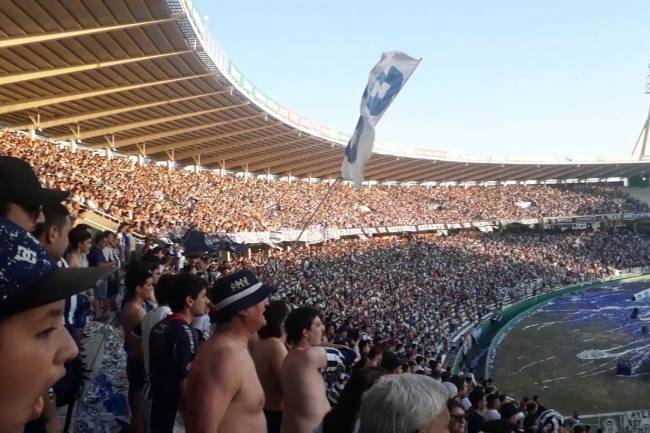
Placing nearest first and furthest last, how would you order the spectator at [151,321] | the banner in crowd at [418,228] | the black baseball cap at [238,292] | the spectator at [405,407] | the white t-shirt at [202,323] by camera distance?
the spectator at [405,407] < the black baseball cap at [238,292] < the spectator at [151,321] < the white t-shirt at [202,323] < the banner in crowd at [418,228]

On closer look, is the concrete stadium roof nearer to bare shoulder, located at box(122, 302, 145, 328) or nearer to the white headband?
bare shoulder, located at box(122, 302, 145, 328)

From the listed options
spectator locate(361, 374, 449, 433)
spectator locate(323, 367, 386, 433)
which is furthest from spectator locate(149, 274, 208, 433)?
spectator locate(361, 374, 449, 433)

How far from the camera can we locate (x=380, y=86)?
38.2ft

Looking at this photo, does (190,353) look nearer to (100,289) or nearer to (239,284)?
(239,284)

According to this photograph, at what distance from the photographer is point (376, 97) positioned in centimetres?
1172

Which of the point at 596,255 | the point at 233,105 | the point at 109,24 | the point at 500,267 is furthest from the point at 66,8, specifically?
the point at 596,255

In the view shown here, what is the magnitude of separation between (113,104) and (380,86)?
15.8 m

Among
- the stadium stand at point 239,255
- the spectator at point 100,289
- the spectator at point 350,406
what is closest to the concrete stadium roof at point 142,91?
the stadium stand at point 239,255

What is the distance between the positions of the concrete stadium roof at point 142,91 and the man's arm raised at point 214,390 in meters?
14.7

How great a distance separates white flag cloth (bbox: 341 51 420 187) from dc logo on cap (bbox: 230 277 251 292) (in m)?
8.61

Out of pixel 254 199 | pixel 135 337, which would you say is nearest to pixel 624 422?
pixel 135 337

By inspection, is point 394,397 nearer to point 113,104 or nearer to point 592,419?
point 592,419

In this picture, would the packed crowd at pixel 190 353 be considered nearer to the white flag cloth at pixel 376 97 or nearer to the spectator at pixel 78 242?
the spectator at pixel 78 242

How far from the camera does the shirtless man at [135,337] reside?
4.36 metres
